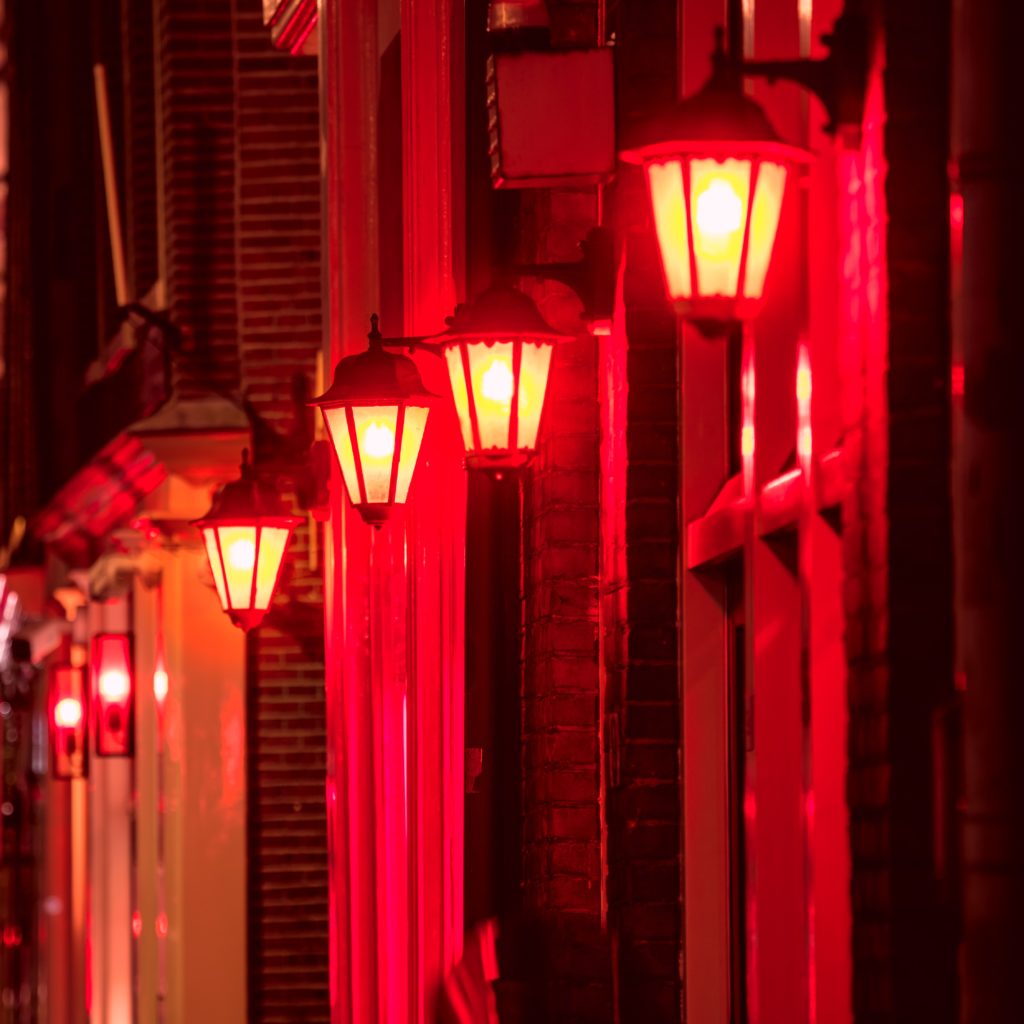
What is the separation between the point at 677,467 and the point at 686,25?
4.25ft

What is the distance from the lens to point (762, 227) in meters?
5.23

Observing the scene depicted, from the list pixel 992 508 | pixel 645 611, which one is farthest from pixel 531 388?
pixel 992 508

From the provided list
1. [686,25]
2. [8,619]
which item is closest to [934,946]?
[686,25]

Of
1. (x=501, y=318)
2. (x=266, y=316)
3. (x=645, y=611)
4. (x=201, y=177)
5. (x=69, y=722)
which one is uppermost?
(x=201, y=177)

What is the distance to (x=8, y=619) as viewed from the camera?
2614cm

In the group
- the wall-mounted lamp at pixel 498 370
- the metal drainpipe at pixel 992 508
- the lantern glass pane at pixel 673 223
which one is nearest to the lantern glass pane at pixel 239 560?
the wall-mounted lamp at pixel 498 370

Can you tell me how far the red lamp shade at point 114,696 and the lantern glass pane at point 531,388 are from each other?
8.45 metres

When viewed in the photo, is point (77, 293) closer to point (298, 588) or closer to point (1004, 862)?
point (298, 588)

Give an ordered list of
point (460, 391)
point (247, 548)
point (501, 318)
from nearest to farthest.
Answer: point (501, 318) → point (460, 391) → point (247, 548)

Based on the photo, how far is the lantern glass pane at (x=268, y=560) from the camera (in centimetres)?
1105

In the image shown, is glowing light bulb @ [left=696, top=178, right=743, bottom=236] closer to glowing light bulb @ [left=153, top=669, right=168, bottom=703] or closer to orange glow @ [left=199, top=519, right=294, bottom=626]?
orange glow @ [left=199, top=519, right=294, bottom=626]

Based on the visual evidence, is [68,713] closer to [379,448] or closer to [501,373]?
[379,448]

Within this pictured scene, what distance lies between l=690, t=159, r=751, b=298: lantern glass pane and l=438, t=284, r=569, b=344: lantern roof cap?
181cm

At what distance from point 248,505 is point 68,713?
7309 mm
